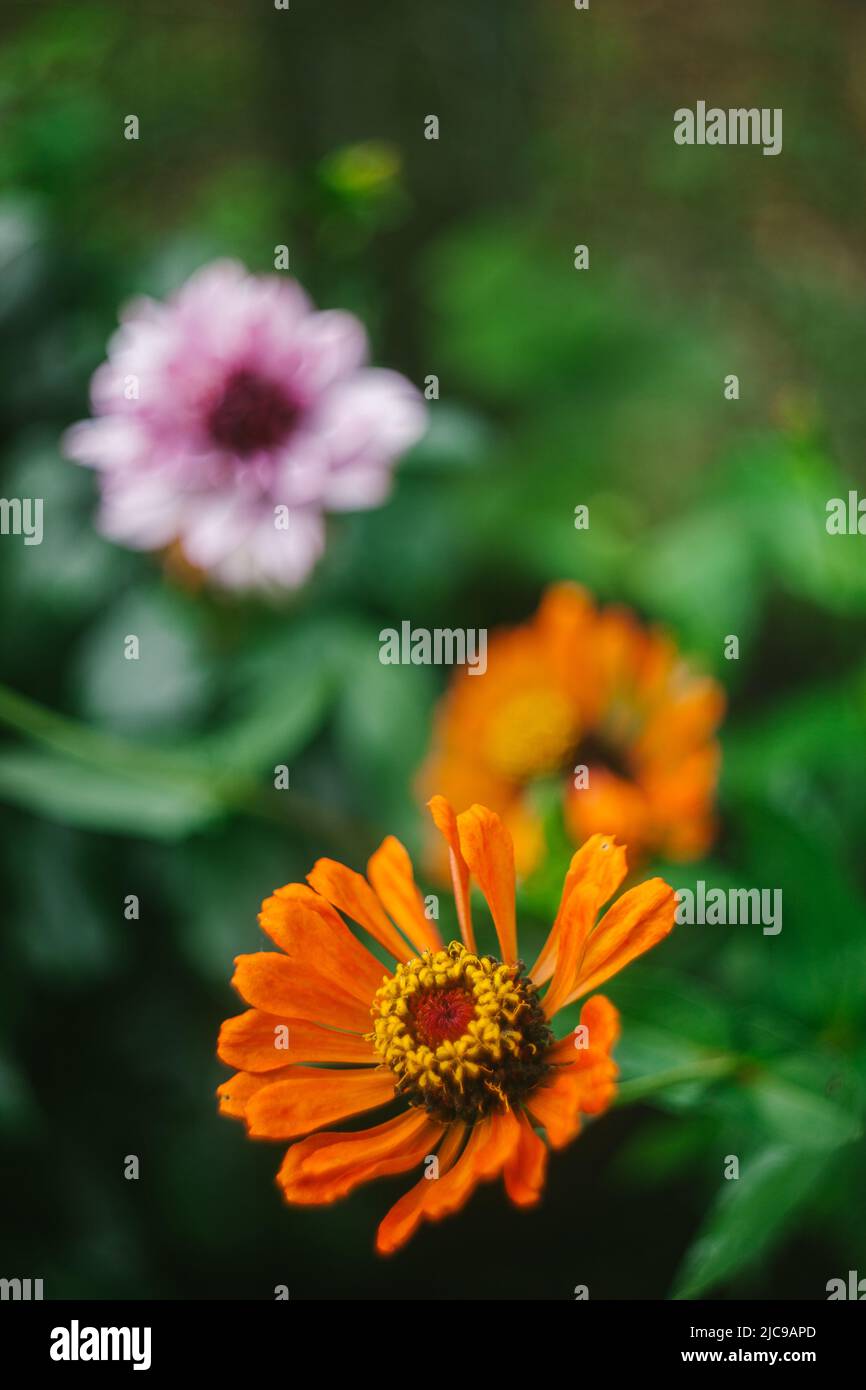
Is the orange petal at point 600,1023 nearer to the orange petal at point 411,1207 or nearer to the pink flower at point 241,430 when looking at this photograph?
the orange petal at point 411,1207

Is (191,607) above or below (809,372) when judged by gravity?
below

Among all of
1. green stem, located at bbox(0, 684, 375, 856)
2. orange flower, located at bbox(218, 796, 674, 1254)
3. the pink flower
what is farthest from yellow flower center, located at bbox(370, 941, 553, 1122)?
the pink flower

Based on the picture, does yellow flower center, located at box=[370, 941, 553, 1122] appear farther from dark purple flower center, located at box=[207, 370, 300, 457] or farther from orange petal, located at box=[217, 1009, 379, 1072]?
dark purple flower center, located at box=[207, 370, 300, 457]

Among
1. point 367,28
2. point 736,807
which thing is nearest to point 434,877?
point 736,807

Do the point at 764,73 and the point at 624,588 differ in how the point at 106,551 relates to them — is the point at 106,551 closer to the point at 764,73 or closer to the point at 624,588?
the point at 624,588

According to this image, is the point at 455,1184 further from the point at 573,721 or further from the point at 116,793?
the point at 573,721

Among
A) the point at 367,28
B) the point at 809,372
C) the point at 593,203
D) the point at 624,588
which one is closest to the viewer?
the point at 624,588

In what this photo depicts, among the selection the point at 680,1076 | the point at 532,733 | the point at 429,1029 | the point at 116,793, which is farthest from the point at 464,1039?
the point at 532,733
